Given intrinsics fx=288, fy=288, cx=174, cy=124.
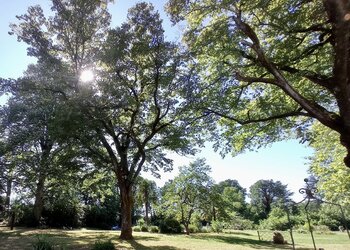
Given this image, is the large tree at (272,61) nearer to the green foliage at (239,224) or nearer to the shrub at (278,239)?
the shrub at (278,239)

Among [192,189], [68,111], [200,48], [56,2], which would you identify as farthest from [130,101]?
[192,189]

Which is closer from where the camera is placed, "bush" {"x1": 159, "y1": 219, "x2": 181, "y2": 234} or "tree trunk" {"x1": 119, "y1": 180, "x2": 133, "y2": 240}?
"tree trunk" {"x1": 119, "y1": 180, "x2": 133, "y2": 240}

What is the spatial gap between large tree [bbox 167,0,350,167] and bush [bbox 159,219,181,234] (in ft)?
56.7

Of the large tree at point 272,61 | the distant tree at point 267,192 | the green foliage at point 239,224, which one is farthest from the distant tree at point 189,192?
the distant tree at point 267,192

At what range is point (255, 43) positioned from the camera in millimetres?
8328

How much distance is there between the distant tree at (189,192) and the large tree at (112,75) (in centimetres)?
1180

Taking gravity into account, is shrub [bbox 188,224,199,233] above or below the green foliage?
below

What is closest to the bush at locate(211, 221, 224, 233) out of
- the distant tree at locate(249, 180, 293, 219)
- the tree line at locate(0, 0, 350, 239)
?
the tree line at locate(0, 0, 350, 239)

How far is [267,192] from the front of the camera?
83.6 metres

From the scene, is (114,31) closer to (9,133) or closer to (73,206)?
(9,133)

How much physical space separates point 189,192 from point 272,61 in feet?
71.2

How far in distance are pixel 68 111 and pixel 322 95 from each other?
11.0 meters

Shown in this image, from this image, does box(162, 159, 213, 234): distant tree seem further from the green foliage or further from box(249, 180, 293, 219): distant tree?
box(249, 180, 293, 219): distant tree

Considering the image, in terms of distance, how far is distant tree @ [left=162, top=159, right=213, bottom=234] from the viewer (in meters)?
29.3
